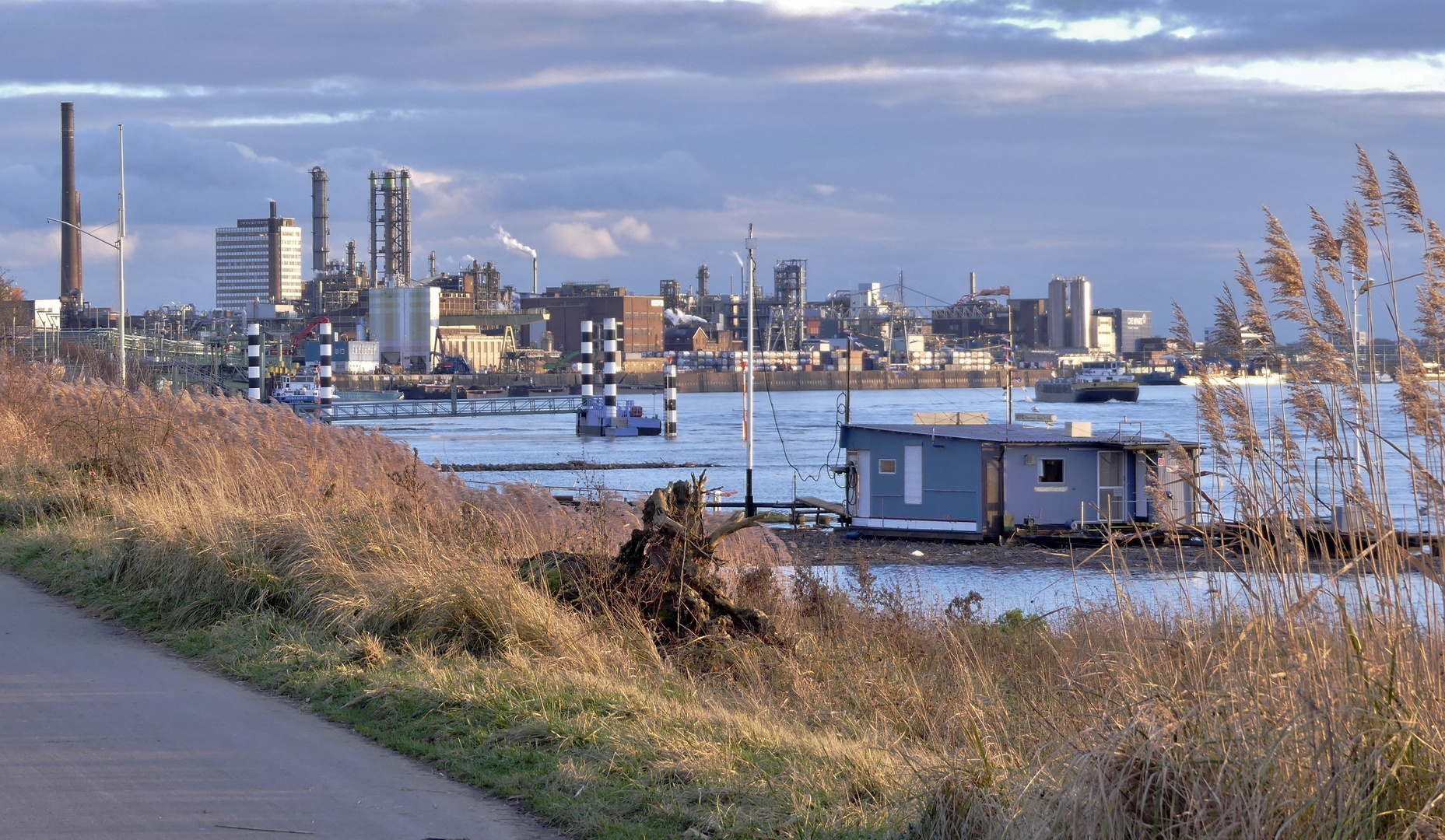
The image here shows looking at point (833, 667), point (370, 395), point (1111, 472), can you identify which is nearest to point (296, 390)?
point (370, 395)

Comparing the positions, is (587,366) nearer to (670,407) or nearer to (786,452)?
(670,407)

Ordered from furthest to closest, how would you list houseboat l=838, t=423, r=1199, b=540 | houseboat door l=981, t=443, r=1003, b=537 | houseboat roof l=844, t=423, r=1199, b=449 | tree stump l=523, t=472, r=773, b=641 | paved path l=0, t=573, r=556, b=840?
houseboat door l=981, t=443, r=1003, b=537, houseboat l=838, t=423, r=1199, b=540, houseboat roof l=844, t=423, r=1199, b=449, tree stump l=523, t=472, r=773, b=641, paved path l=0, t=573, r=556, b=840

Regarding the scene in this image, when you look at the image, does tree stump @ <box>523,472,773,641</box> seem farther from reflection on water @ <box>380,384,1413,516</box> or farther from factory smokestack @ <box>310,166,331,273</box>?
factory smokestack @ <box>310,166,331,273</box>

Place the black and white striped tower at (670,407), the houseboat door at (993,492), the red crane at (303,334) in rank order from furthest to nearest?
the red crane at (303,334), the black and white striped tower at (670,407), the houseboat door at (993,492)

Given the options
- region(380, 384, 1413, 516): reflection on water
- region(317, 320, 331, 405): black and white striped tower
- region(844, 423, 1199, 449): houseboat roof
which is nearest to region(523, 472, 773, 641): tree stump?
region(380, 384, 1413, 516): reflection on water

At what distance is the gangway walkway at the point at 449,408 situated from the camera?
93725 millimetres

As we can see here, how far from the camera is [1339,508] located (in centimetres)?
523

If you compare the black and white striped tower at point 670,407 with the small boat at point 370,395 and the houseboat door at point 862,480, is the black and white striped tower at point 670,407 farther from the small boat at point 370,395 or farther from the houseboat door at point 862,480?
the houseboat door at point 862,480

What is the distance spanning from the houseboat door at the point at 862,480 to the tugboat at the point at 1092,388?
357 feet

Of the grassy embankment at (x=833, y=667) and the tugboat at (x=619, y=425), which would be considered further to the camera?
Answer: the tugboat at (x=619, y=425)

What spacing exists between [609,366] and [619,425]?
469 cm

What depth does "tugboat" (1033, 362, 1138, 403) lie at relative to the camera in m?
142

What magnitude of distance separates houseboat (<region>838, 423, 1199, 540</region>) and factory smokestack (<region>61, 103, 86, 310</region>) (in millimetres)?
68952

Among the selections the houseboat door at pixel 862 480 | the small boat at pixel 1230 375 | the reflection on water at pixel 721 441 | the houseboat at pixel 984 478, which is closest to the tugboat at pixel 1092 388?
the reflection on water at pixel 721 441
